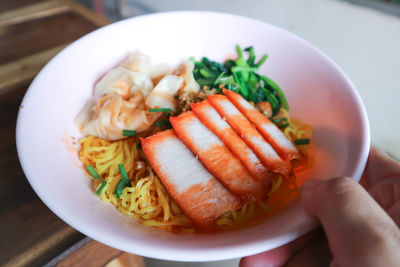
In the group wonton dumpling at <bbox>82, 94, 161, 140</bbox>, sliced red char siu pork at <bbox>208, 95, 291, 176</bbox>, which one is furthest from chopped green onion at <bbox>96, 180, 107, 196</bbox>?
sliced red char siu pork at <bbox>208, 95, 291, 176</bbox>

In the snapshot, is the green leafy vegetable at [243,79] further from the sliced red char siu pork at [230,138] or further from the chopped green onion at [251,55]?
the sliced red char siu pork at [230,138]

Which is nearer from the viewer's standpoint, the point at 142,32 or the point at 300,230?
the point at 300,230

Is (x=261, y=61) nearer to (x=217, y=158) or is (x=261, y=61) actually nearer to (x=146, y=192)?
(x=217, y=158)

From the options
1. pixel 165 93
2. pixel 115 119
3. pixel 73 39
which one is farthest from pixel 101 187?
pixel 73 39

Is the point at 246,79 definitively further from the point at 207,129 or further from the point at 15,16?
the point at 15,16

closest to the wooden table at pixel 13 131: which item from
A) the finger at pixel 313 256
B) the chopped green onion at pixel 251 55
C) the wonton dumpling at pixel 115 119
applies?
the wonton dumpling at pixel 115 119

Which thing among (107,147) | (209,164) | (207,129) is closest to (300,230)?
(209,164)

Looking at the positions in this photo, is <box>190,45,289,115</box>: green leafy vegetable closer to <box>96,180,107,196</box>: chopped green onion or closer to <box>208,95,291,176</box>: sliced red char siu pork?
<box>208,95,291,176</box>: sliced red char siu pork
